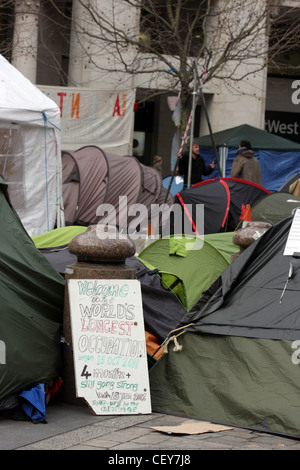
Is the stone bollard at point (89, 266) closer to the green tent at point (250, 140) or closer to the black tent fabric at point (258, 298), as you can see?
the black tent fabric at point (258, 298)

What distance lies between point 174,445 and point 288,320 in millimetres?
1424

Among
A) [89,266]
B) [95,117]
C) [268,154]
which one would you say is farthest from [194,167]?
[89,266]

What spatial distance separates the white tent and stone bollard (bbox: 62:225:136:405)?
6920 mm

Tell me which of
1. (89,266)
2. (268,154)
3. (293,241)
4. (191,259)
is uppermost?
(268,154)

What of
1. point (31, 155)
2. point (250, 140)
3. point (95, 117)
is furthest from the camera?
point (250, 140)

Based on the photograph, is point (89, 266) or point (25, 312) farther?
point (89, 266)

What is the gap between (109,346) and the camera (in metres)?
5.99

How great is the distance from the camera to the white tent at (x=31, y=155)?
12.9 metres

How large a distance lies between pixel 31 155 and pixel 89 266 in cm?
750

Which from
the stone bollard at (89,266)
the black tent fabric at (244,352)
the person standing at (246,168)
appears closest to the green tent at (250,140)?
the person standing at (246,168)

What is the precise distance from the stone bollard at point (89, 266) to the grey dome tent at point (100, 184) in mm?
9581

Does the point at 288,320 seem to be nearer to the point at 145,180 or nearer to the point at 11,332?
the point at 11,332

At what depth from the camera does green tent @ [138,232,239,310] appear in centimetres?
863

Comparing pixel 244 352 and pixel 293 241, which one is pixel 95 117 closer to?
pixel 293 241
